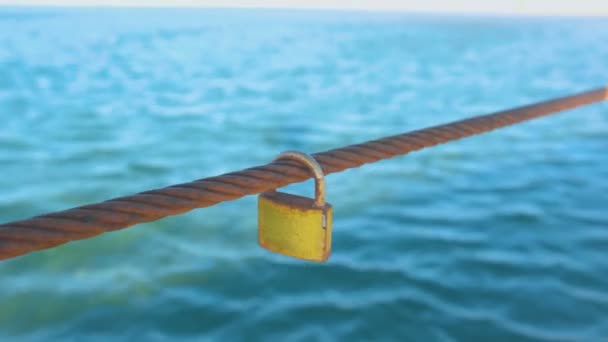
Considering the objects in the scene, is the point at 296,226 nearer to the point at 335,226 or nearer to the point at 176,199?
the point at 176,199

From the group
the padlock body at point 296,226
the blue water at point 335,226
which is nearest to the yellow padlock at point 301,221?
the padlock body at point 296,226

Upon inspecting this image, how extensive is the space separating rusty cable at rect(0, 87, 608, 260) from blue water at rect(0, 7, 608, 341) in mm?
2803

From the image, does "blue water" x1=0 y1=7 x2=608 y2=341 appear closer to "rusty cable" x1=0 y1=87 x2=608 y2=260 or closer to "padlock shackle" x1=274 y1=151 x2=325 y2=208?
"rusty cable" x1=0 y1=87 x2=608 y2=260

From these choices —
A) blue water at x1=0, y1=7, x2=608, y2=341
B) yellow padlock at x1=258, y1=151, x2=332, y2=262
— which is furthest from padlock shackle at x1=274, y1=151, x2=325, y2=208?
blue water at x1=0, y1=7, x2=608, y2=341

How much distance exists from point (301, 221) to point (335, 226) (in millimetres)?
4807

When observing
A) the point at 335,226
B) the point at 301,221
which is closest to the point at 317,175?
the point at 301,221

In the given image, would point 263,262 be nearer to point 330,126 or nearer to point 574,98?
point 574,98

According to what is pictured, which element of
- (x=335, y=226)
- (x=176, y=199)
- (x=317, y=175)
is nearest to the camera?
(x=176, y=199)

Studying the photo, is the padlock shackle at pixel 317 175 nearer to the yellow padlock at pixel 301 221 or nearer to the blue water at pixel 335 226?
the yellow padlock at pixel 301 221

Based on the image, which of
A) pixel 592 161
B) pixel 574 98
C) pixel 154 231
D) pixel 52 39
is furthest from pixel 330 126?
pixel 52 39

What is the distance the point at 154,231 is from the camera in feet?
20.8

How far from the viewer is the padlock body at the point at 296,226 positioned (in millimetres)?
1570

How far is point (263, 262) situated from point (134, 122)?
724cm

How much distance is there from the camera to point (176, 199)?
1428mm
